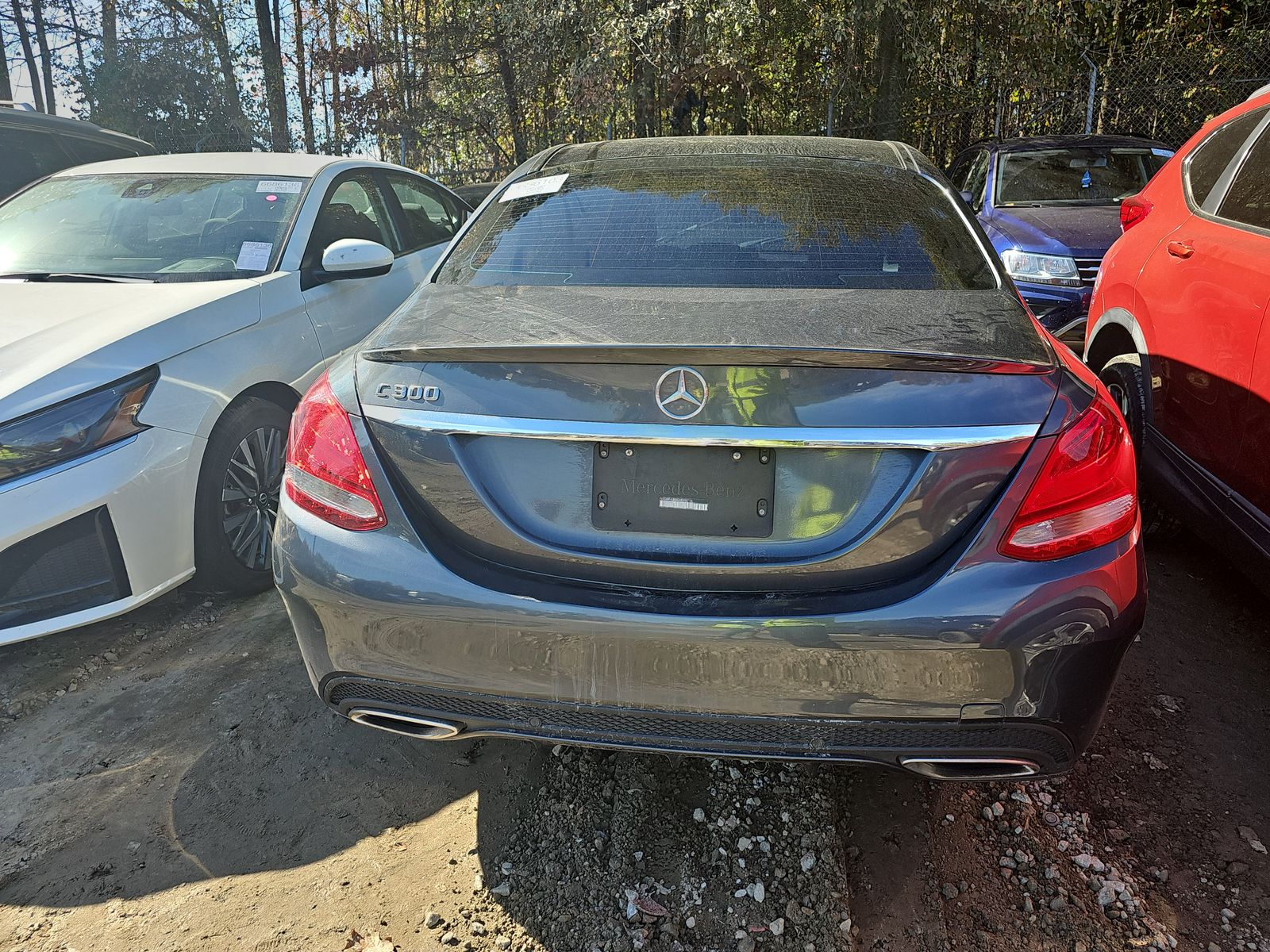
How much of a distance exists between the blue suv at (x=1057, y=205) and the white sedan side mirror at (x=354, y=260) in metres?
4.39

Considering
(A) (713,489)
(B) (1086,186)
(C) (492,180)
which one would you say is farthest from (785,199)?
(C) (492,180)

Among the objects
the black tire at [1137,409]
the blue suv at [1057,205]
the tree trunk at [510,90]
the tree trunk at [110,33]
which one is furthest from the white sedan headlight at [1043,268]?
the tree trunk at [110,33]

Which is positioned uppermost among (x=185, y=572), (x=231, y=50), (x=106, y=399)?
(x=231, y=50)

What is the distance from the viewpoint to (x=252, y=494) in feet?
11.5

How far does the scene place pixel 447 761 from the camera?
8.55 ft

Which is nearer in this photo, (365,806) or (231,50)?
(365,806)

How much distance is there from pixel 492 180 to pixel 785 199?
15.1 m

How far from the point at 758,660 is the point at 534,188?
172 cm

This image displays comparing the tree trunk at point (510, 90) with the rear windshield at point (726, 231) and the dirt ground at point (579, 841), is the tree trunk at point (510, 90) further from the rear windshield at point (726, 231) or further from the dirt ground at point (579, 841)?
the dirt ground at point (579, 841)

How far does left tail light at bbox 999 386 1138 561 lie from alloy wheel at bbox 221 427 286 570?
2.62 metres

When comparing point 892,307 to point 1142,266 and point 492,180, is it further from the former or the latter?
point 492,180

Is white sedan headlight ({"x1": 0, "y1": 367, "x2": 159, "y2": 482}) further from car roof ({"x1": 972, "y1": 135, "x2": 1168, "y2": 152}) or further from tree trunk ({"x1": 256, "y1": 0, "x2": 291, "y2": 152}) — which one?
tree trunk ({"x1": 256, "y1": 0, "x2": 291, "y2": 152})

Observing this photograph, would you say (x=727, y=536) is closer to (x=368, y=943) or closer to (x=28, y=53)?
(x=368, y=943)

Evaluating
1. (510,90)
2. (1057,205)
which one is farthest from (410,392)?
(510,90)
